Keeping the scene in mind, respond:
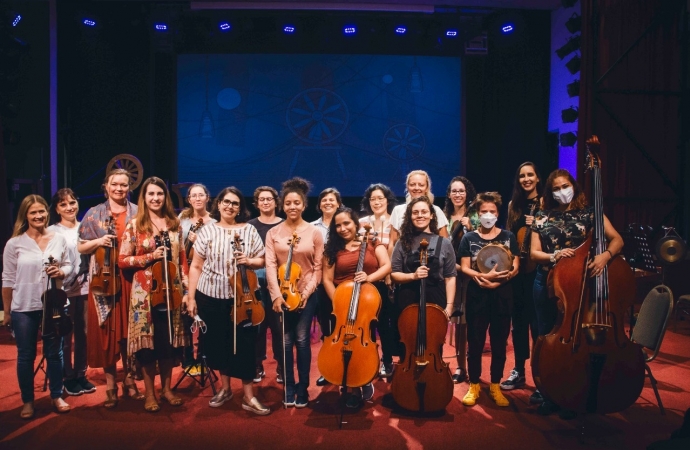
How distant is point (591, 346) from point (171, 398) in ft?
9.48

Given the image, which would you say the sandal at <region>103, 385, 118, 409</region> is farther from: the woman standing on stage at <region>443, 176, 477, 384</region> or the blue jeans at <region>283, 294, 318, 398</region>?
the woman standing on stage at <region>443, 176, 477, 384</region>

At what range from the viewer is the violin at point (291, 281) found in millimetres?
3572

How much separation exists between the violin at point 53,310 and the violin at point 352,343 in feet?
5.91

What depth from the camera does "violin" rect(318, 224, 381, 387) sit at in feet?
11.0

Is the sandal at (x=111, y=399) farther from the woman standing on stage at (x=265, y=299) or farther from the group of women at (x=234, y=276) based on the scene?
the woman standing on stage at (x=265, y=299)

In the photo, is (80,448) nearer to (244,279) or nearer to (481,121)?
(244,279)

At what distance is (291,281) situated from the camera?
11.8ft

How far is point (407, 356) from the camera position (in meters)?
3.38

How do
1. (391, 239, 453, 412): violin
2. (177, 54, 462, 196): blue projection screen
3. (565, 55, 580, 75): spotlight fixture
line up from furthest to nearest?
(177, 54, 462, 196): blue projection screen < (565, 55, 580, 75): spotlight fixture < (391, 239, 453, 412): violin

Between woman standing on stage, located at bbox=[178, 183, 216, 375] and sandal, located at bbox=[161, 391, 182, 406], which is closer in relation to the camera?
sandal, located at bbox=[161, 391, 182, 406]

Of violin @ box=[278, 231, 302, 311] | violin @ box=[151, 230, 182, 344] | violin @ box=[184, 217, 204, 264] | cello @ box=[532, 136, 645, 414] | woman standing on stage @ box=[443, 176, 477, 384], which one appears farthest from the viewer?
violin @ box=[184, 217, 204, 264]

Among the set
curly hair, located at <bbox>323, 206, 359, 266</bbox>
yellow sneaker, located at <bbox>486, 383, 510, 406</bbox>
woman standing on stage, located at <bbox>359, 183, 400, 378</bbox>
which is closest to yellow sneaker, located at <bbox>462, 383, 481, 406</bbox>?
yellow sneaker, located at <bbox>486, 383, 510, 406</bbox>

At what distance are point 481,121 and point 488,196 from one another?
213 inches

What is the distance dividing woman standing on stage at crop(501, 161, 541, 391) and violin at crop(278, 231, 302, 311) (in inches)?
65.3
